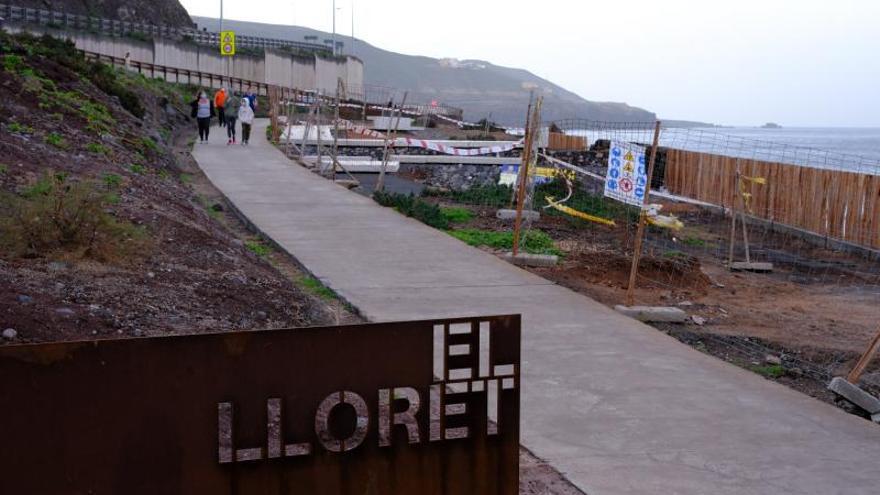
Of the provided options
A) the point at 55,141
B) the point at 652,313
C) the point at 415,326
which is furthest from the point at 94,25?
the point at 415,326

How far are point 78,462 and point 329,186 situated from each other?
59.2 ft

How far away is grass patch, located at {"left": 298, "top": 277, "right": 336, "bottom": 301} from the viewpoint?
443 inches

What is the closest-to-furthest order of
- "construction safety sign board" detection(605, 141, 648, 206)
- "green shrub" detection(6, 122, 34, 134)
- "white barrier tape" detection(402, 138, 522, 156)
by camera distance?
1. "construction safety sign board" detection(605, 141, 648, 206)
2. "green shrub" detection(6, 122, 34, 134)
3. "white barrier tape" detection(402, 138, 522, 156)

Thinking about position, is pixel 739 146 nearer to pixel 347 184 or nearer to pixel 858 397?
pixel 347 184

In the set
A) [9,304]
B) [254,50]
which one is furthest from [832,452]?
[254,50]

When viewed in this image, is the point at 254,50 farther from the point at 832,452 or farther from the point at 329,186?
the point at 832,452

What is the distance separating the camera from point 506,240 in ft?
53.0

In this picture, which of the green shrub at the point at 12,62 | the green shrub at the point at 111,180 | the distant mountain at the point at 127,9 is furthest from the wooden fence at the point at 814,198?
the distant mountain at the point at 127,9

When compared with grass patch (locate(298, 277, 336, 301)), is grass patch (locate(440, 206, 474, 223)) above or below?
below

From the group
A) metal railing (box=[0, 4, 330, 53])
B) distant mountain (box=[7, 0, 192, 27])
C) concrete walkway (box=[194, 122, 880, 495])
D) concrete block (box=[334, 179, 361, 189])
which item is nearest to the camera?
concrete walkway (box=[194, 122, 880, 495])

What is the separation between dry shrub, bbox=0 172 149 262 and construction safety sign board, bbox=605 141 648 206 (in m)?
7.32

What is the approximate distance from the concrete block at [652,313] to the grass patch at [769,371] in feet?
→ 5.74

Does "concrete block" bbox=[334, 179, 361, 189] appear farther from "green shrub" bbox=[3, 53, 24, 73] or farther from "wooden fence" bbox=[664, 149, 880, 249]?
"wooden fence" bbox=[664, 149, 880, 249]

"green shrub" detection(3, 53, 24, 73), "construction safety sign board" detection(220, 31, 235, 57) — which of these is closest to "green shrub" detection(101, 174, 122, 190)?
"green shrub" detection(3, 53, 24, 73)
